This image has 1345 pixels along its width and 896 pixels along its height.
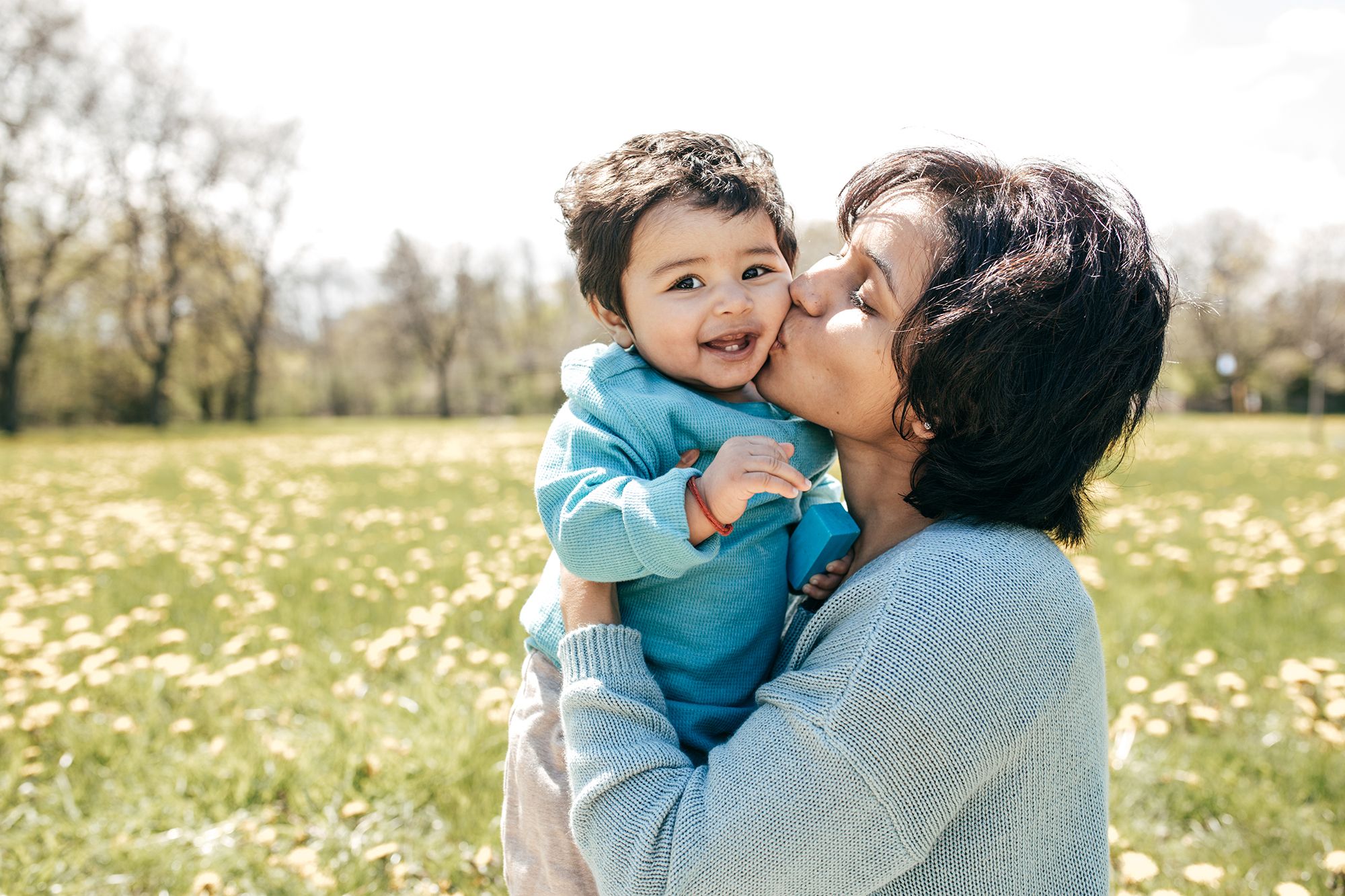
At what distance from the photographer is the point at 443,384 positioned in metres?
38.5

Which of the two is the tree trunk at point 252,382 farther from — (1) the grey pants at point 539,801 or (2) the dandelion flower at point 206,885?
(1) the grey pants at point 539,801

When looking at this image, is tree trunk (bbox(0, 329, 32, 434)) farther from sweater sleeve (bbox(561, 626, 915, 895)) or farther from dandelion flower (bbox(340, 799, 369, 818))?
sweater sleeve (bbox(561, 626, 915, 895))

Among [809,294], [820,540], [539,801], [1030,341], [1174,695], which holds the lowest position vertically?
[1174,695]

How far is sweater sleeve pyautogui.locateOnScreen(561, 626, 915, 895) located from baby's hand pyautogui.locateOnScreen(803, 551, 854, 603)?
1.11 feet

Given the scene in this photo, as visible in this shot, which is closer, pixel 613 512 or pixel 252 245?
pixel 613 512

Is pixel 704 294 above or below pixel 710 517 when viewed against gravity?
above

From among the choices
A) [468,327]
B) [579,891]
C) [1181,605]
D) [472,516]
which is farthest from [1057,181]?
[468,327]

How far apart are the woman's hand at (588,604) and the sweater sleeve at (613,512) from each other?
2 cm

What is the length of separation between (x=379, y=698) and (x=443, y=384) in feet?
120

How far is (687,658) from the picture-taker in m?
1.45

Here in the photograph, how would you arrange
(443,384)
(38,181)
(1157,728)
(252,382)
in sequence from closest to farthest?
(1157,728)
(38,181)
(252,382)
(443,384)

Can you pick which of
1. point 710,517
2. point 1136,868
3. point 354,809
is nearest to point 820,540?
point 710,517

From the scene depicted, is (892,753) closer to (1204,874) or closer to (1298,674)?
(1204,874)

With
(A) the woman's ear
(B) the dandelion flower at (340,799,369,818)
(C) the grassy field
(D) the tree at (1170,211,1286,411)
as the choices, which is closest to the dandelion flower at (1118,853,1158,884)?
(C) the grassy field
